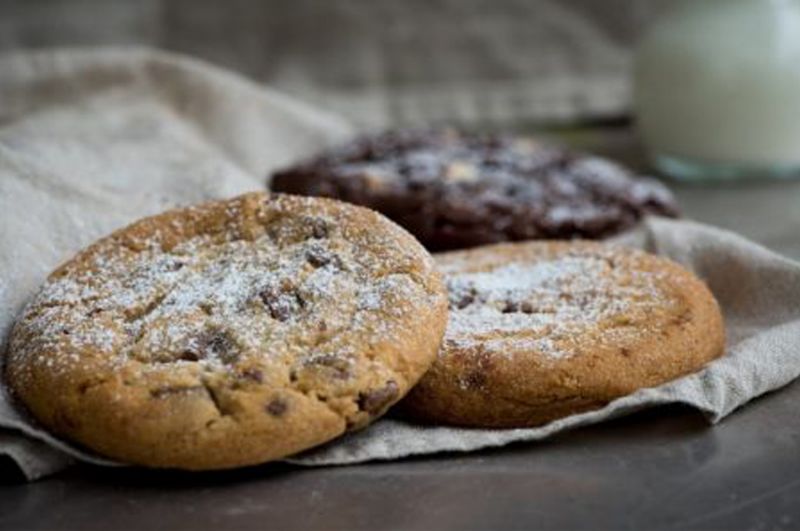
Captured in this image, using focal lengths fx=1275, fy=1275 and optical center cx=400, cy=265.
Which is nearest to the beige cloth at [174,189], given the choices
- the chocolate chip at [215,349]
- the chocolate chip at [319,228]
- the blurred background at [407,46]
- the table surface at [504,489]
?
the table surface at [504,489]

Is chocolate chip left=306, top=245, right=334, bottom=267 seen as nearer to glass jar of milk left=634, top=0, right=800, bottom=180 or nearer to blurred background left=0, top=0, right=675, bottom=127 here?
glass jar of milk left=634, top=0, right=800, bottom=180

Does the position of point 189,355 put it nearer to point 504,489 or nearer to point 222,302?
point 222,302

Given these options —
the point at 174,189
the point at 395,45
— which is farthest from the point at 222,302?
the point at 395,45

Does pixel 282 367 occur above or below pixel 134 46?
above

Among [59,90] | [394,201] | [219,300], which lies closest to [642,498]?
[219,300]

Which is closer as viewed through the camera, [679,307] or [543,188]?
[679,307]

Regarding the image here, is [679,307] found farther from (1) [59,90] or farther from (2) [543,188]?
(1) [59,90]

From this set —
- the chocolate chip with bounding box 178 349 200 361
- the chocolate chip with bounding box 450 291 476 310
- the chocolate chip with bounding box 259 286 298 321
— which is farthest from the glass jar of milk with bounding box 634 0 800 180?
the chocolate chip with bounding box 178 349 200 361
